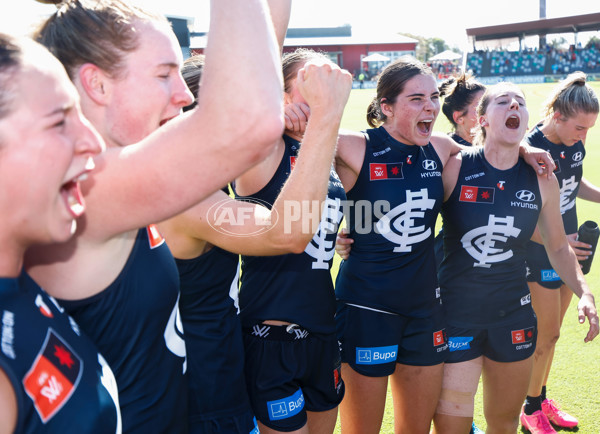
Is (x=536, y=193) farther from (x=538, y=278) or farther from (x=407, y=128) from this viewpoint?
(x=538, y=278)

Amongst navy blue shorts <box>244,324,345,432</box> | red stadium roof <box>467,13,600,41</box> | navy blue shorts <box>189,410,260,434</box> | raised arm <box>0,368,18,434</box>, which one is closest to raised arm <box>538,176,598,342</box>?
navy blue shorts <box>244,324,345,432</box>

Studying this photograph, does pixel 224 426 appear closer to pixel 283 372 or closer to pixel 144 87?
pixel 283 372

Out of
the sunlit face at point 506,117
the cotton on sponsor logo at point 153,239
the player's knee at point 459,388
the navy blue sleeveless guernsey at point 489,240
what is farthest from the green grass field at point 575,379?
the cotton on sponsor logo at point 153,239

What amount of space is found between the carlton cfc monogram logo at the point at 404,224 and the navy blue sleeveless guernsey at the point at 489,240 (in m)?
0.35

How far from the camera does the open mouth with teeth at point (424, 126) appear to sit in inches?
130

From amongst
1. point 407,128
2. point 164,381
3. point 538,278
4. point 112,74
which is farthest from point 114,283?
point 538,278

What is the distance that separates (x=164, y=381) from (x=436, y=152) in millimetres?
2468

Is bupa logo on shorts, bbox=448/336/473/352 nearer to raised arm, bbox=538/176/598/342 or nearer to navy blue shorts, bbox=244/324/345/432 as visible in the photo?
raised arm, bbox=538/176/598/342

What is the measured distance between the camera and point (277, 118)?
1.02 metres

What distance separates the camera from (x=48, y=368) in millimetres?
966

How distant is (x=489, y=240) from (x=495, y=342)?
2.09 feet

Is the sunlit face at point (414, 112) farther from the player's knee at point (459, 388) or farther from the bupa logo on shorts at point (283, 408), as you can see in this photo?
the bupa logo on shorts at point (283, 408)

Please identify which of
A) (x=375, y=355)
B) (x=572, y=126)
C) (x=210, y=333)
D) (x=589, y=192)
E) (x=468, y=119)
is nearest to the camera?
(x=210, y=333)

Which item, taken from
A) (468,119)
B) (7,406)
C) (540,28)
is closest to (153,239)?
(7,406)
